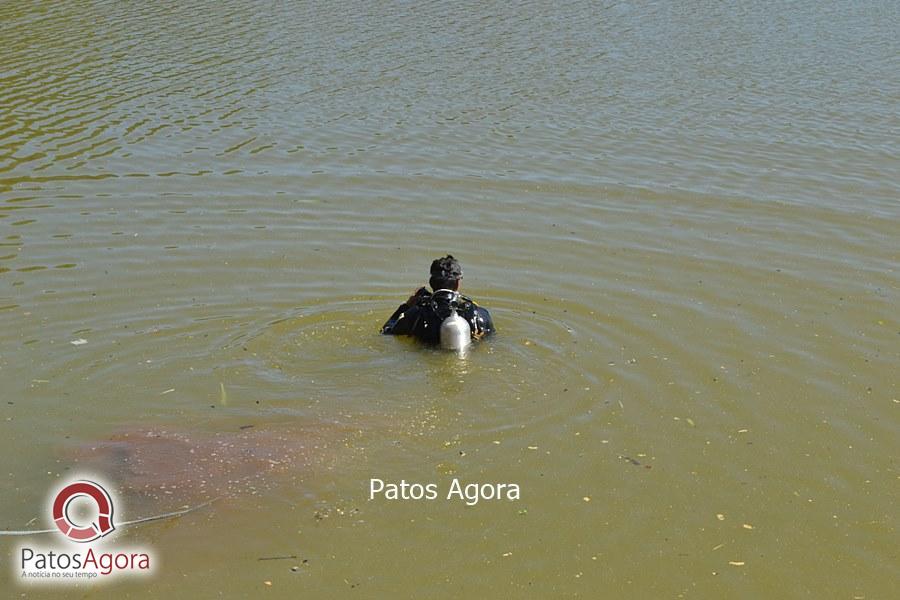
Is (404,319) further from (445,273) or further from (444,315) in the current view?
(445,273)

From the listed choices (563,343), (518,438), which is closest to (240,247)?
(563,343)

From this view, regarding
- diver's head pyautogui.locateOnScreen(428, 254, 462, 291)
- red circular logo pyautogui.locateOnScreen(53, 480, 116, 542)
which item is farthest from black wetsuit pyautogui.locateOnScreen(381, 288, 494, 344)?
red circular logo pyautogui.locateOnScreen(53, 480, 116, 542)

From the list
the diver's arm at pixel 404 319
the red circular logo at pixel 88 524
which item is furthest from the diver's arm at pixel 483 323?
the red circular logo at pixel 88 524

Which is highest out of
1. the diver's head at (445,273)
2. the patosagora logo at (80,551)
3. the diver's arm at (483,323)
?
the diver's head at (445,273)

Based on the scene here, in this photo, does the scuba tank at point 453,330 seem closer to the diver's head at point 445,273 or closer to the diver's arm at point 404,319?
the diver's head at point 445,273

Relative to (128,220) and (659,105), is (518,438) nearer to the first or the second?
(128,220)

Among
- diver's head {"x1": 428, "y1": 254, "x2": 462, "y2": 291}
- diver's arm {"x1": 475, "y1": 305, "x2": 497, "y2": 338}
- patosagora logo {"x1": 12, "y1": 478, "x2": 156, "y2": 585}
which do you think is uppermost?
diver's head {"x1": 428, "y1": 254, "x2": 462, "y2": 291}

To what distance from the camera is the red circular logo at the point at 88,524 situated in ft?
24.9

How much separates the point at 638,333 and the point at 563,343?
76 centimetres

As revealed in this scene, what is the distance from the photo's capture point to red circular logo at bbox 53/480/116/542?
7582mm

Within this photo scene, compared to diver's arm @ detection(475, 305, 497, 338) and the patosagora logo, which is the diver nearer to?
diver's arm @ detection(475, 305, 497, 338)

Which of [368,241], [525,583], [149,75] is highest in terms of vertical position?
[149,75]

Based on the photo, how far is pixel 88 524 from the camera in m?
7.66

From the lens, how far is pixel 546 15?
26.5m
